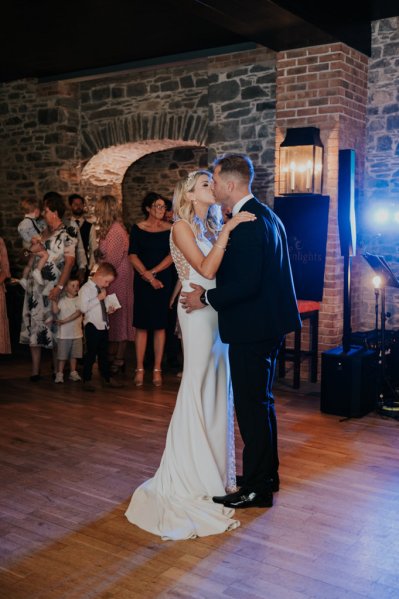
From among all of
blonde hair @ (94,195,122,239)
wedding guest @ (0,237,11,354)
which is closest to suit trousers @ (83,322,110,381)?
blonde hair @ (94,195,122,239)

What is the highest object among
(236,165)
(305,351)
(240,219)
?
(236,165)

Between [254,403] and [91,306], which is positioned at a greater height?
[91,306]

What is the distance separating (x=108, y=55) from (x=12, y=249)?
317 centimetres

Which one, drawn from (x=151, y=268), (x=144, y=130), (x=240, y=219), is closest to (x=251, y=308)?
(x=240, y=219)

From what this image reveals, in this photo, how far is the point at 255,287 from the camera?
3.25 meters

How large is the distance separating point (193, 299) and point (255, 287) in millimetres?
349

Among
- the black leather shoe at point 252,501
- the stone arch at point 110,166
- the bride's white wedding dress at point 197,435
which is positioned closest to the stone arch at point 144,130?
the stone arch at point 110,166

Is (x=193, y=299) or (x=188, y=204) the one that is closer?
(x=193, y=299)

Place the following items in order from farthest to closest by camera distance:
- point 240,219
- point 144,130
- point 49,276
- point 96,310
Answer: point 144,130
point 49,276
point 96,310
point 240,219

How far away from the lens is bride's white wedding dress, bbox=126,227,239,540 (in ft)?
11.1

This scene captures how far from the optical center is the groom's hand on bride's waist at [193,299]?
3428 mm

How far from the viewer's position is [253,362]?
3.38 metres

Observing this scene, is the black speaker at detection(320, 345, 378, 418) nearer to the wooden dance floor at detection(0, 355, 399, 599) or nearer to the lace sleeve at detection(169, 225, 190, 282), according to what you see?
the wooden dance floor at detection(0, 355, 399, 599)

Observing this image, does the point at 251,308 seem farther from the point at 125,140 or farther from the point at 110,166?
the point at 110,166
